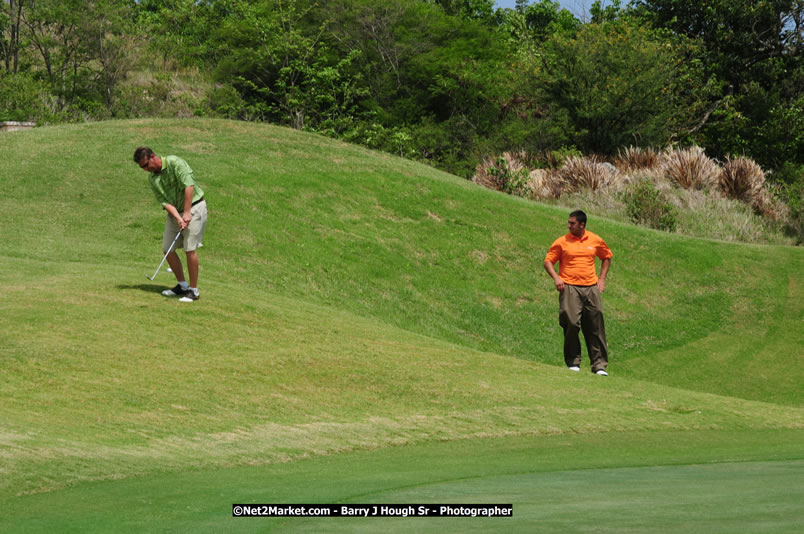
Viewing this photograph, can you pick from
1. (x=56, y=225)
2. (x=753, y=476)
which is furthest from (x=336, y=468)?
(x=56, y=225)

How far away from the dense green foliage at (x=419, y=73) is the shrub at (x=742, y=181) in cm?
993

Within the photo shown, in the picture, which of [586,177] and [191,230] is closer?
[191,230]

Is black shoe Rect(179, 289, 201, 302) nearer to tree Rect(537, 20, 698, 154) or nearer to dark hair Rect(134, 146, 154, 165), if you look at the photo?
dark hair Rect(134, 146, 154, 165)

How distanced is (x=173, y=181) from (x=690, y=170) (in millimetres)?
24642

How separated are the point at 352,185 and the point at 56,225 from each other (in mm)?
8015

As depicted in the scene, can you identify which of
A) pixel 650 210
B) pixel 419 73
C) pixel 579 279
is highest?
pixel 419 73

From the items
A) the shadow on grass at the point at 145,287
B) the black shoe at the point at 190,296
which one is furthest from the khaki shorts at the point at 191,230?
the shadow on grass at the point at 145,287

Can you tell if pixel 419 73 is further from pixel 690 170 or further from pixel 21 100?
pixel 690 170

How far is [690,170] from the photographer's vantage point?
34.3 m

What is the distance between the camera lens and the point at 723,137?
172 feet

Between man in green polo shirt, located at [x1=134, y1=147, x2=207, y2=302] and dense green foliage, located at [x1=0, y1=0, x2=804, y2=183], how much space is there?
3239cm

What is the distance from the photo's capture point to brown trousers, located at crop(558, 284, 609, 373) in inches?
561

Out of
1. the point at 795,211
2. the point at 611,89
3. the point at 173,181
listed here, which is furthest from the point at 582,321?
the point at 611,89

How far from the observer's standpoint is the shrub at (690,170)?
112ft
